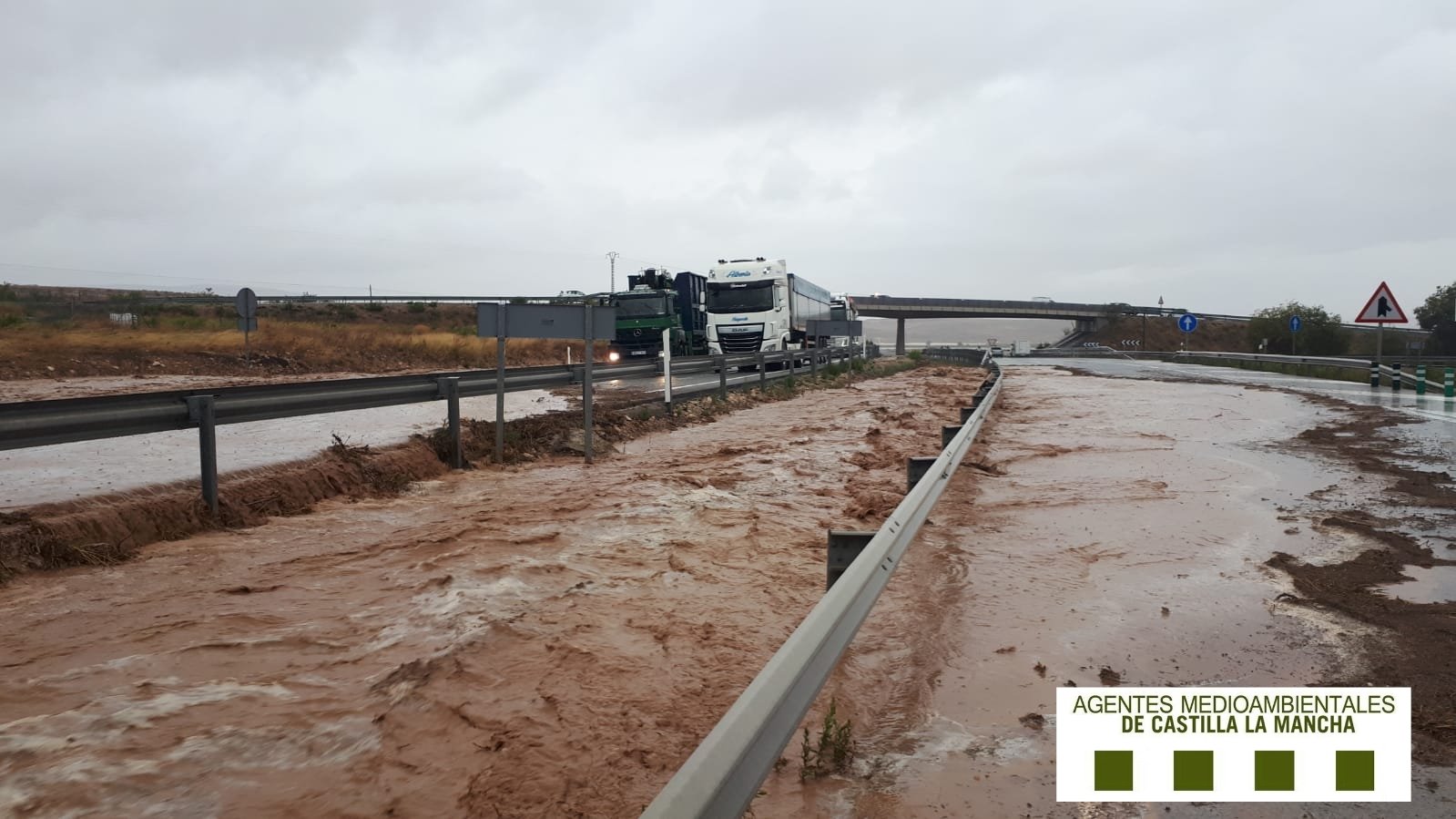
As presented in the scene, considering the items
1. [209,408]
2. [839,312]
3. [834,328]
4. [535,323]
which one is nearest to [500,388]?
[535,323]

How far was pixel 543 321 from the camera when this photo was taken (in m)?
10.3

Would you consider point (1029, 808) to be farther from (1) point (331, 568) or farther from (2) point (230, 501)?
(2) point (230, 501)

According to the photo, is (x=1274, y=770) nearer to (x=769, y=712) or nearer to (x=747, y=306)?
(x=769, y=712)

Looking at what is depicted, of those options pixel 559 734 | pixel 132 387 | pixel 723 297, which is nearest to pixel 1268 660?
pixel 559 734

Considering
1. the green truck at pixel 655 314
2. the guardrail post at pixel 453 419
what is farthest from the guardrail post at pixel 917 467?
the green truck at pixel 655 314

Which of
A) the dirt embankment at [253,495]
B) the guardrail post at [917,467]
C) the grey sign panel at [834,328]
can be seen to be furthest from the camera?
the grey sign panel at [834,328]

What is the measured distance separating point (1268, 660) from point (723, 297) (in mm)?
29163

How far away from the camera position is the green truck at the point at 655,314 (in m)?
36.1

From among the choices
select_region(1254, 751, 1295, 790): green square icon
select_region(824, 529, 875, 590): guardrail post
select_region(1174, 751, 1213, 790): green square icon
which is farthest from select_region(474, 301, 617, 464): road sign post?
select_region(1254, 751, 1295, 790): green square icon

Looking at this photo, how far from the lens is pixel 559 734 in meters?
3.34

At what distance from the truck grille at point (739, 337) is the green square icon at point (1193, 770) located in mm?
29263

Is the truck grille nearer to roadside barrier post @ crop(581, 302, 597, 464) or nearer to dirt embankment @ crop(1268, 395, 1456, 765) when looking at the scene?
roadside barrier post @ crop(581, 302, 597, 464)

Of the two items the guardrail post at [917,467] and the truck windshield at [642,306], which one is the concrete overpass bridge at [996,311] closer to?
the truck windshield at [642,306]

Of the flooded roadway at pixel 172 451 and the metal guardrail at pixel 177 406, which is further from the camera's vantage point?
the flooded roadway at pixel 172 451
